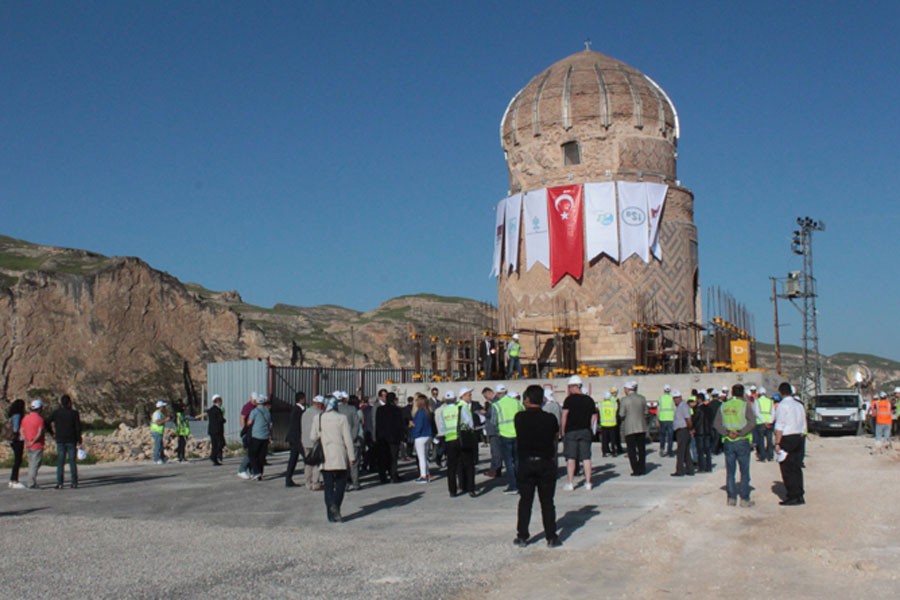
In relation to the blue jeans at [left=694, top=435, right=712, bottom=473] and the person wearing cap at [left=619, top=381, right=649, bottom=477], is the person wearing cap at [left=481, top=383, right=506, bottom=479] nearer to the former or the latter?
the person wearing cap at [left=619, top=381, right=649, bottom=477]

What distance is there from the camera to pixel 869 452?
22828 millimetres

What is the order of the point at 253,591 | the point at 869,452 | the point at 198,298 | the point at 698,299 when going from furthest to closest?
the point at 198,298, the point at 698,299, the point at 869,452, the point at 253,591

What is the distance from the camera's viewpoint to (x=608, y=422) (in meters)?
21.3

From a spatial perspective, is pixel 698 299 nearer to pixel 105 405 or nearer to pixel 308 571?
pixel 105 405

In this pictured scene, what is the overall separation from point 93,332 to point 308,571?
3376cm

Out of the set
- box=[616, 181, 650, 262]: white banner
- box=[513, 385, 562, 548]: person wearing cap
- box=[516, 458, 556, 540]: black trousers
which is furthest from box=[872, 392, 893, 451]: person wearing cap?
box=[516, 458, 556, 540]: black trousers

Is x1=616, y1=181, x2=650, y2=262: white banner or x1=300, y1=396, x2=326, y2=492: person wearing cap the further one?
x1=616, y1=181, x2=650, y2=262: white banner

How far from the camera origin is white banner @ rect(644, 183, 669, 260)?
33062mm

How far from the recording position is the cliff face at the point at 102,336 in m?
38.0

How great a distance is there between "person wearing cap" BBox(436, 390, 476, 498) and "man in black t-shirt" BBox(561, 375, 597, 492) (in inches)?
59.0

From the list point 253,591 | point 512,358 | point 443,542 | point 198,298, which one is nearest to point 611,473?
point 443,542

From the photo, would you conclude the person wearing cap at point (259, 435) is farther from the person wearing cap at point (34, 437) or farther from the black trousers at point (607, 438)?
the black trousers at point (607, 438)

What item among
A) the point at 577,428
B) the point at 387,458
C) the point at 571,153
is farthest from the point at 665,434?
the point at 571,153

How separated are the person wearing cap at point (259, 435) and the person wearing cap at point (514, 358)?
13833 mm
